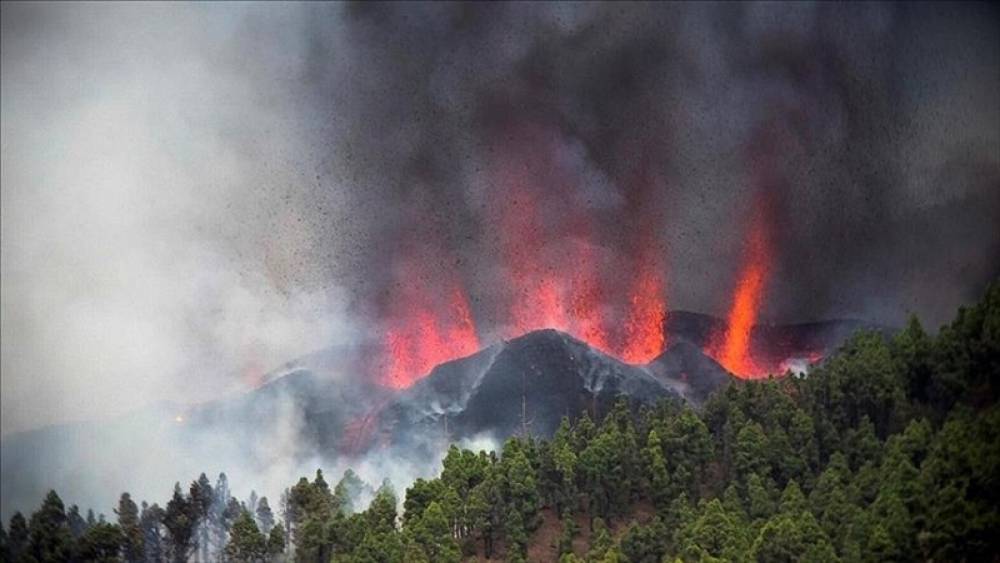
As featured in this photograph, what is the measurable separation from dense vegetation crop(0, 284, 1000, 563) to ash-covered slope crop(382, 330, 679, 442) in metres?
19.2

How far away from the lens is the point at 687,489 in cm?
6072

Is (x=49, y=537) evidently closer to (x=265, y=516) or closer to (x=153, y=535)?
(x=153, y=535)

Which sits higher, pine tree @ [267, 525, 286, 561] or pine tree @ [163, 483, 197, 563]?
pine tree @ [163, 483, 197, 563]

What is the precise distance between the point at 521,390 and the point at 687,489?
27627 millimetres

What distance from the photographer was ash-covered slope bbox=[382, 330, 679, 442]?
8581 cm

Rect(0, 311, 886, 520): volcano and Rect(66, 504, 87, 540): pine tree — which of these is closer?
Rect(66, 504, 87, 540): pine tree

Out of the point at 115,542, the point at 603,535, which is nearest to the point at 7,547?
the point at 115,542

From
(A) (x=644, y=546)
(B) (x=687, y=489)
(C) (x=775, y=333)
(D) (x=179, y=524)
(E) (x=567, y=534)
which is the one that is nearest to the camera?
(A) (x=644, y=546)

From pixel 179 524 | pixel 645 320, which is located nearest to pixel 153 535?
pixel 179 524

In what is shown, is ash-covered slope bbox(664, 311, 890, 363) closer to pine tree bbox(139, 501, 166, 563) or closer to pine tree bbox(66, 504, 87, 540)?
pine tree bbox(66, 504, 87, 540)

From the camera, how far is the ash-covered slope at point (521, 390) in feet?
282

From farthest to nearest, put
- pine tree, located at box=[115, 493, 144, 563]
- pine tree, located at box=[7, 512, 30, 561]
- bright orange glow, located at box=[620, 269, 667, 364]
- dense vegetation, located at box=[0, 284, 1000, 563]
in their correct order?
bright orange glow, located at box=[620, 269, 667, 364], pine tree, located at box=[7, 512, 30, 561], pine tree, located at box=[115, 493, 144, 563], dense vegetation, located at box=[0, 284, 1000, 563]

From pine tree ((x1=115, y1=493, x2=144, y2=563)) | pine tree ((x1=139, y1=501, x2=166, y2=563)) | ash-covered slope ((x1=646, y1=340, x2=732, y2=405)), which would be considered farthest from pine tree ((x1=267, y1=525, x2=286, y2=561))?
ash-covered slope ((x1=646, y1=340, x2=732, y2=405))

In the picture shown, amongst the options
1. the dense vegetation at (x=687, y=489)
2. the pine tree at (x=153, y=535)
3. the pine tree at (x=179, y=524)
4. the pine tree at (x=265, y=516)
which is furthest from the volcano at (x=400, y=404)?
the pine tree at (x=179, y=524)
